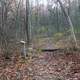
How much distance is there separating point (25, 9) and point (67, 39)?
3.51m

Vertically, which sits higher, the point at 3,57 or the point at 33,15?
the point at 33,15

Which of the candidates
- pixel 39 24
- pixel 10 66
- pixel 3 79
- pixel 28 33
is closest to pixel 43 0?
pixel 39 24

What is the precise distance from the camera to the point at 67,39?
10336 millimetres

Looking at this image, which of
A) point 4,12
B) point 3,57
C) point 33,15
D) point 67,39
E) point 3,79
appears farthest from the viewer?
point 33,15

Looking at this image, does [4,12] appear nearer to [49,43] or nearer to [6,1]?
[6,1]

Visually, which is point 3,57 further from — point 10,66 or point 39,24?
point 39,24

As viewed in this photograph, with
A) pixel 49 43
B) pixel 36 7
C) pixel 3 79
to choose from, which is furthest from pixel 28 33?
pixel 3 79

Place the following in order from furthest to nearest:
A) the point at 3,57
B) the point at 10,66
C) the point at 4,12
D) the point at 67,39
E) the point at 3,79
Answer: the point at 67,39
the point at 4,12
the point at 3,57
the point at 10,66
the point at 3,79

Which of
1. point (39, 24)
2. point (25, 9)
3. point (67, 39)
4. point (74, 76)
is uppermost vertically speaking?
point (25, 9)

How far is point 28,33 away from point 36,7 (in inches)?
94.7

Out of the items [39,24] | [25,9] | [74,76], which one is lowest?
[74,76]

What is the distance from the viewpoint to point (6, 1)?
770cm

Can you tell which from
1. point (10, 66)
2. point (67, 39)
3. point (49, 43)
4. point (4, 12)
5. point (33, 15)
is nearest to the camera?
point (10, 66)

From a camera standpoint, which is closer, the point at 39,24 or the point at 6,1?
the point at 6,1
